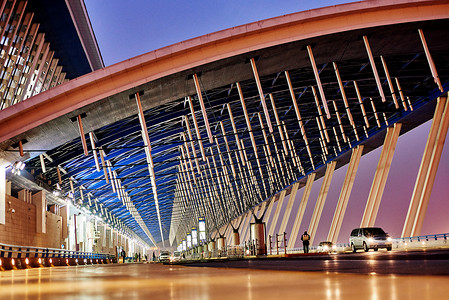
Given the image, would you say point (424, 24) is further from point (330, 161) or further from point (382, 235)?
point (330, 161)

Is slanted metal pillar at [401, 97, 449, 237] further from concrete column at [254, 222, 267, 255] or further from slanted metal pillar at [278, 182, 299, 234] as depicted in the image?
slanted metal pillar at [278, 182, 299, 234]

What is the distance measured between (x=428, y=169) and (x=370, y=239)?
537cm

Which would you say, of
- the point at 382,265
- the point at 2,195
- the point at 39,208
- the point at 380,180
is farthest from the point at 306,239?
the point at 382,265

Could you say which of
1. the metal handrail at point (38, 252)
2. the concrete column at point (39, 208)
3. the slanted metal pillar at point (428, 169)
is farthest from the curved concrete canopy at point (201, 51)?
the concrete column at point (39, 208)

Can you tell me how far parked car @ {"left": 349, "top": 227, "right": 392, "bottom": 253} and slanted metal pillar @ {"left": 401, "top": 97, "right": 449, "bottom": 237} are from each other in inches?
53.7

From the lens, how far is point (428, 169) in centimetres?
2945

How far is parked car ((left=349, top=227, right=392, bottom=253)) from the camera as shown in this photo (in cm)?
2972

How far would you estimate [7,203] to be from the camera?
31.7 meters

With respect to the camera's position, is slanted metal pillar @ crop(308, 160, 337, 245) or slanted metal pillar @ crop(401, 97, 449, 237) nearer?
slanted metal pillar @ crop(401, 97, 449, 237)

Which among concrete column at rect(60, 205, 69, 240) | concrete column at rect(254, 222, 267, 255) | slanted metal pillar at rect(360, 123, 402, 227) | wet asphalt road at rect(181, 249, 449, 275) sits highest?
concrete column at rect(60, 205, 69, 240)

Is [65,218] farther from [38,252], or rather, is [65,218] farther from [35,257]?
[38,252]

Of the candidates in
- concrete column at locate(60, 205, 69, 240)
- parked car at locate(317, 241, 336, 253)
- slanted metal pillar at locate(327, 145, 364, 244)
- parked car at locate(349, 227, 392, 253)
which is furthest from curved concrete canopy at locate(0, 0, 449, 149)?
concrete column at locate(60, 205, 69, 240)

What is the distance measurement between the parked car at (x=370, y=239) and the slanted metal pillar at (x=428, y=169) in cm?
136

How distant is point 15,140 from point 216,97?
12.7 metres
